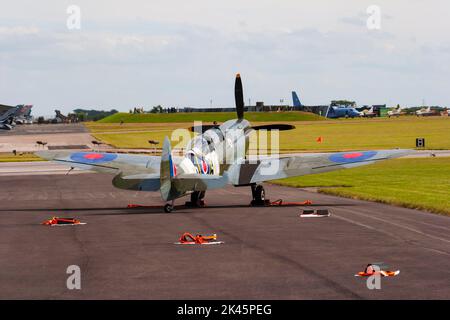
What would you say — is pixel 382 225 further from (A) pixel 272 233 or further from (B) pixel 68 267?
(B) pixel 68 267

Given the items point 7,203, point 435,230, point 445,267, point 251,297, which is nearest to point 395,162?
point 7,203

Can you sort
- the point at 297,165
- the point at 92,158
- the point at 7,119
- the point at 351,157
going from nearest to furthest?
the point at 297,165
the point at 351,157
the point at 92,158
the point at 7,119

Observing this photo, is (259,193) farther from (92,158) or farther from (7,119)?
(7,119)

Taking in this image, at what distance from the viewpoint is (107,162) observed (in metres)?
35.3

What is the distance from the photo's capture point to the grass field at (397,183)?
34.6 meters

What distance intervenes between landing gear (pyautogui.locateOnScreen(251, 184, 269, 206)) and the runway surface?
32.9 inches

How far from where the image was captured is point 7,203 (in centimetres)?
3725

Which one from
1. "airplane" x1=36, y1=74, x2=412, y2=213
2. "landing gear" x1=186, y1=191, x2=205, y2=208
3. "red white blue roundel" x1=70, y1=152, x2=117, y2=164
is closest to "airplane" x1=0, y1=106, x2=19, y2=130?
"red white blue roundel" x1=70, y1=152, x2=117, y2=164

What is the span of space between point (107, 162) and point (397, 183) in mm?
16545

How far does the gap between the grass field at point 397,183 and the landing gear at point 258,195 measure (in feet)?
15.8

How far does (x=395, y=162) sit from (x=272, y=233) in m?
40.4

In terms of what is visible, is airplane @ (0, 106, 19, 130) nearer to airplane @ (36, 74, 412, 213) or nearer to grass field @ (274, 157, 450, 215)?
grass field @ (274, 157, 450, 215)

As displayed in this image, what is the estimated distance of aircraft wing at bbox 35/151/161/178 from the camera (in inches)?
1372

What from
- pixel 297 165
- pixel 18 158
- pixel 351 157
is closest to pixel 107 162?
pixel 297 165
